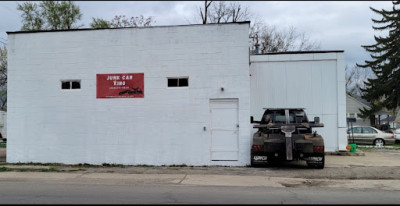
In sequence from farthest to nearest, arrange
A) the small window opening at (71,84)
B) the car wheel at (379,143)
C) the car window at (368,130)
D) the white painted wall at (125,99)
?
the car window at (368,130), the car wheel at (379,143), the small window opening at (71,84), the white painted wall at (125,99)

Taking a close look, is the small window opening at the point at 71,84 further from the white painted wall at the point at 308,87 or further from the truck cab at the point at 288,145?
the white painted wall at the point at 308,87

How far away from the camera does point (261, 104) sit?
17.2 meters

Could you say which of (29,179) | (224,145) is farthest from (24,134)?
(224,145)

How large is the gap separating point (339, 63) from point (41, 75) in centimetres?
1319

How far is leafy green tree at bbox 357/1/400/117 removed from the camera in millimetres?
39156

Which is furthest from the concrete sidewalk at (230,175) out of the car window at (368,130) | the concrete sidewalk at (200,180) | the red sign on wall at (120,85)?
the car window at (368,130)

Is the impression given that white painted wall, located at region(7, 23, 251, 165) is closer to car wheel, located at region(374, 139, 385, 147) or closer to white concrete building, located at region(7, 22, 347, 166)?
white concrete building, located at region(7, 22, 347, 166)

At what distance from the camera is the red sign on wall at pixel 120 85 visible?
13.8 metres

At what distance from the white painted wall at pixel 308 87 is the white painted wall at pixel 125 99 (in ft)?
13.7

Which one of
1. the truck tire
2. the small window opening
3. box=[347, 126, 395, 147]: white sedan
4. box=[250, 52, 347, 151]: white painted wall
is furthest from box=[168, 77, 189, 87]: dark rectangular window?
box=[347, 126, 395, 147]: white sedan

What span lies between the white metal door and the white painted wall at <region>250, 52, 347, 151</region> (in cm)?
410

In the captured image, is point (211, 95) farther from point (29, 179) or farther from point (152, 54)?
point (29, 179)

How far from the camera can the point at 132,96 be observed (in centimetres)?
1377

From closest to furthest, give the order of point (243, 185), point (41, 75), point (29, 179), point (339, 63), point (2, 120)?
point (243, 185)
point (29, 179)
point (41, 75)
point (339, 63)
point (2, 120)
